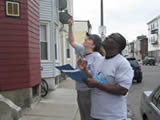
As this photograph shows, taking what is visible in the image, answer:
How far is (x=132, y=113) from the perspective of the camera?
6.70 metres

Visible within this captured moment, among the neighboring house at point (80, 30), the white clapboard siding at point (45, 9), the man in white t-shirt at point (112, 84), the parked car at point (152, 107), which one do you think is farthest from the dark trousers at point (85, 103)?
the neighboring house at point (80, 30)

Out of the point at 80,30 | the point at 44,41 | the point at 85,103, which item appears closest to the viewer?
the point at 85,103

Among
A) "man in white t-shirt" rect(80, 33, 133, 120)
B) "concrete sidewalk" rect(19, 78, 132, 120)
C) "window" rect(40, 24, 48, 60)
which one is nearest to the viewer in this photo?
"man in white t-shirt" rect(80, 33, 133, 120)

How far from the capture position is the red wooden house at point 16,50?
19.3 ft

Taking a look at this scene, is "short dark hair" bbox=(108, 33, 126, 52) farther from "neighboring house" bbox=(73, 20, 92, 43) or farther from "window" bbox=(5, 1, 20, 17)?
"neighboring house" bbox=(73, 20, 92, 43)

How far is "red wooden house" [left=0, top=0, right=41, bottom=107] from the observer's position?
5887 mm

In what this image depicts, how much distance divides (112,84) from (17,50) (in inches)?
169

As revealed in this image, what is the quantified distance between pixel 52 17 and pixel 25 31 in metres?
4.23

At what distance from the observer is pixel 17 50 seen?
6.07m

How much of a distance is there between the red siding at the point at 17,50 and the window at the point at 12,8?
10 cm

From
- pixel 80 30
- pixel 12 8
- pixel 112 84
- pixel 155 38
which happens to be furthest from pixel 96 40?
pixel 155 38

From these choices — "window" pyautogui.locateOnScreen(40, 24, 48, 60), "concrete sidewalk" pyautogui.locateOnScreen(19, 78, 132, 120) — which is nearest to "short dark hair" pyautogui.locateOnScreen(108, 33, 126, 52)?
"concrete sidewalk" pyautogui.locateOnScreen(19, 78, 132, 120)

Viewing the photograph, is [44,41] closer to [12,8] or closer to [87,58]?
Result: [12,8]

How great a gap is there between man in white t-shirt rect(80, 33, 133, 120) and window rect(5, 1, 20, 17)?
4288mm
